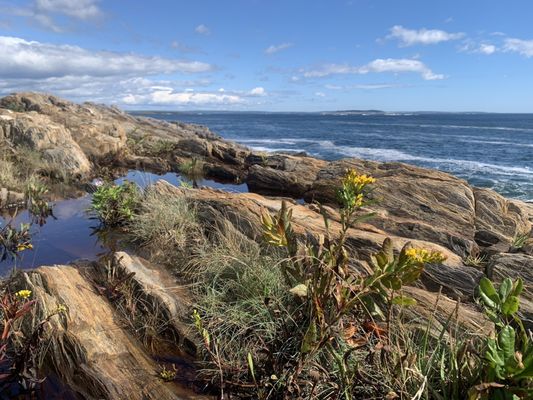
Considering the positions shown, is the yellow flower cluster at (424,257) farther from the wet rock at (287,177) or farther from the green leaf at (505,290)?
the wet rock at (287,177)

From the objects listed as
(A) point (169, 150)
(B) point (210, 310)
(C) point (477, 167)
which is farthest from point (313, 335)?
(C) point (477, 167)

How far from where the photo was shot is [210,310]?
4090mm

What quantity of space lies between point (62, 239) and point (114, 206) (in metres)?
1.17

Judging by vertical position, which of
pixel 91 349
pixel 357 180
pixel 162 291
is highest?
pixel 357 180

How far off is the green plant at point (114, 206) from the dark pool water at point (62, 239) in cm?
35

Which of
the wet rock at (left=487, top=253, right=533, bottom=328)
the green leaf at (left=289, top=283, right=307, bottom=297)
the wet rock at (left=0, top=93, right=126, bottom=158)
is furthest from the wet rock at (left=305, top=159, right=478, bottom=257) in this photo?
the wet rock at (left=0, top=93, right=126, bottom=158)

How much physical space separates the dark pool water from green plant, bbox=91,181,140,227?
347 millimetres

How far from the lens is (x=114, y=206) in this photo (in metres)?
8.26

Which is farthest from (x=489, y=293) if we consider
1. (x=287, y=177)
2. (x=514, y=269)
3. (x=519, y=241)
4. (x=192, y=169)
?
(x=192, y=169)

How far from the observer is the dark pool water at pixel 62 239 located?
21.0 ft

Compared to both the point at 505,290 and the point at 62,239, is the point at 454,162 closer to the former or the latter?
the point at 62,239

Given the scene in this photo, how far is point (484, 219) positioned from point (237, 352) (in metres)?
6.27

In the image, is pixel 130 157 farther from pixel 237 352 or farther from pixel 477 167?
pixel 477 167

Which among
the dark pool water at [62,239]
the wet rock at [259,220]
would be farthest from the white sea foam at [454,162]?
the dark pool water at [62,239]
